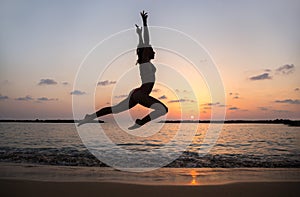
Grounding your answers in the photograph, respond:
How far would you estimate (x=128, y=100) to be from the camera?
559cm

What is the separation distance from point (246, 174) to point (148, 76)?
7.20m

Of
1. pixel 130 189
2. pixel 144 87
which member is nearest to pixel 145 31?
pixel 144 87

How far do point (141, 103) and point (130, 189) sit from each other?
145 inches

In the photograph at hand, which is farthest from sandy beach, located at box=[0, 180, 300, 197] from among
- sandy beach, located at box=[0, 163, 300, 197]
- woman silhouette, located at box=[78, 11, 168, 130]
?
woman silhouette, located at box=[78, 11, 168, 130]

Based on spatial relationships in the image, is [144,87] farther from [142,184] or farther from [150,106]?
[142,184]

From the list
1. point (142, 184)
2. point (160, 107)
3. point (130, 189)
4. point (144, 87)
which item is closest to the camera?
point (144, 87)

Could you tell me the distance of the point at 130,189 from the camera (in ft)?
27.7

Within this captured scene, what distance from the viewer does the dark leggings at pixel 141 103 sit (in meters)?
5.50

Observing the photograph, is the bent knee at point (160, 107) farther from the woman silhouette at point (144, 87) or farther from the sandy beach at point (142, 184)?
the sandy beach at point (142, 184)

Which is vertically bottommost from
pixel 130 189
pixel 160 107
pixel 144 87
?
pixel 130 189

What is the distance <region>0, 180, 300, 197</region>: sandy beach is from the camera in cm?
799

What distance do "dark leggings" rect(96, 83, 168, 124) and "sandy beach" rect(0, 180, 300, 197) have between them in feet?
9.71

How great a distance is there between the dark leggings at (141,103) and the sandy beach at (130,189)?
9.71 ft

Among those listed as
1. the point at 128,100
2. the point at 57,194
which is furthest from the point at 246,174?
the point at 128,100
